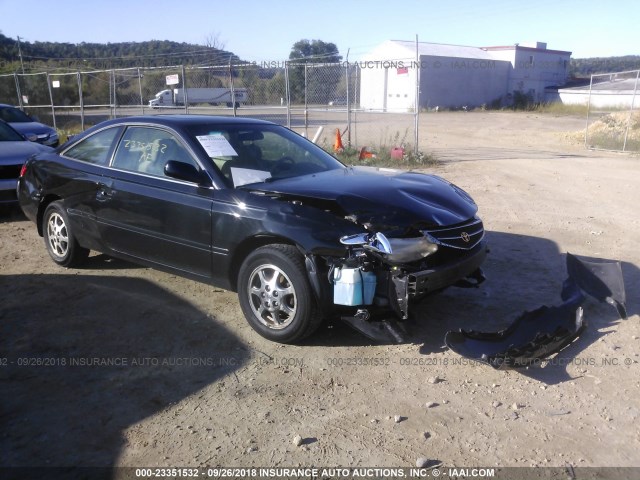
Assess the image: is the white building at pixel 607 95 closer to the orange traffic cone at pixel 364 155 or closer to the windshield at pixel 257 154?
the orange traffic cone at pixel 364 155

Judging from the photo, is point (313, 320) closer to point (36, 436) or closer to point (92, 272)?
point (36, 436)

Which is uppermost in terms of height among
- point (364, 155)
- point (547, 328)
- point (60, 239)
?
point (364, 155)

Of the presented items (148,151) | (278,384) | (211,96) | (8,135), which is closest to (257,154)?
(148,151)

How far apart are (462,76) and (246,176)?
4526cm

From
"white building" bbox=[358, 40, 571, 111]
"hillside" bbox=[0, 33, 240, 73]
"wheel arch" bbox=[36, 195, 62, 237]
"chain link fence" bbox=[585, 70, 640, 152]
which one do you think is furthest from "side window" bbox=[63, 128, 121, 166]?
"hillside" bbox=[0, 33, 240, 73]

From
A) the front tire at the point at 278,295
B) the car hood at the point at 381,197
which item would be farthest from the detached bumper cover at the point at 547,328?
the front tire at the point at 278,295

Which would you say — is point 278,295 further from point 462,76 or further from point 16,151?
point 462,76

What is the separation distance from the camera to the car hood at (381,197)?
430cm

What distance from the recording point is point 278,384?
3941mm

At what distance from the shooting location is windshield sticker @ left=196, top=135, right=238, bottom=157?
16.4 ft

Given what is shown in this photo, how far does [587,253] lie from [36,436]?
576 cm

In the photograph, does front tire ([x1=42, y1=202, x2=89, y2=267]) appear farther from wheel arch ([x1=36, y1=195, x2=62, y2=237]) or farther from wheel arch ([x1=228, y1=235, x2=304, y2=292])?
wheel arch ([x1=228, y1=235, x2=304, y2=292])

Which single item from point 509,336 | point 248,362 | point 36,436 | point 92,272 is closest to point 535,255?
point 509,336

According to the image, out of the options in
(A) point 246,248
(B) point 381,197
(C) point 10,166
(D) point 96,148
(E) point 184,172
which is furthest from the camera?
(C) point 10,166
